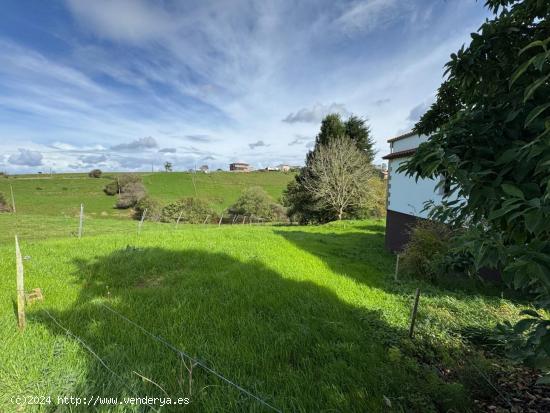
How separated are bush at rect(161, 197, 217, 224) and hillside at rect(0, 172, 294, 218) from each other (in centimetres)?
547

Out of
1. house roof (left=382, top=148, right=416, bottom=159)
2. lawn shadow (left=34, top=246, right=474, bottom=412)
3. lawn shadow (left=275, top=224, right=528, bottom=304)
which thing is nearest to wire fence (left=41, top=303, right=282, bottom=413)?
lawn shadow (left=34, top=246, right=474, bottom=412)

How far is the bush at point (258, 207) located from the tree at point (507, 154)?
141 feet

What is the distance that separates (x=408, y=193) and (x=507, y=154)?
11.6 m

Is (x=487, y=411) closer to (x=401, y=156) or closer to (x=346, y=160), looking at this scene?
(x=401, y=156)

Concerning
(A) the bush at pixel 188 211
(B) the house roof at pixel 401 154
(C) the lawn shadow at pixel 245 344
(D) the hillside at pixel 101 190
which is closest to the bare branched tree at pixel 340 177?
(B) the house roof at pixel 401 154

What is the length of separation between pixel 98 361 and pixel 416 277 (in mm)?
8588

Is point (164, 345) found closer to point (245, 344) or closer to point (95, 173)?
point (245, 344)

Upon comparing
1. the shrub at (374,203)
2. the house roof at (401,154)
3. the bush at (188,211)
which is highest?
the house roof at (401,154)

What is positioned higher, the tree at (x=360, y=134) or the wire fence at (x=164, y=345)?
the tree at (x=360, y=134)

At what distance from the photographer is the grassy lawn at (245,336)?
280 centimetres

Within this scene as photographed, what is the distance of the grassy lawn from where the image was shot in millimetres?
2803

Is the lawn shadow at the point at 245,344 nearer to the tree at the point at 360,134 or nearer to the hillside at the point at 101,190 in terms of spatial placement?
the tree at the point at 360,134

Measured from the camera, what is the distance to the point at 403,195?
12586 mm

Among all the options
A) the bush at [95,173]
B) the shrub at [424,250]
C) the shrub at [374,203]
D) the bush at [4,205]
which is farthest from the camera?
Result: the bush at [95,173]
